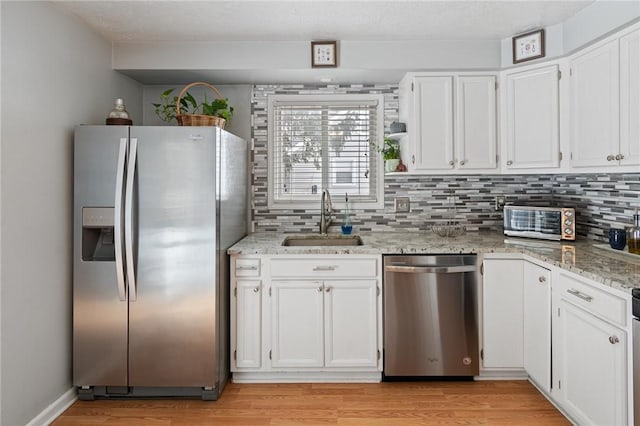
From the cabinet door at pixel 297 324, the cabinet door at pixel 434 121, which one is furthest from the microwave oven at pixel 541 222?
the cabinet door at pixel 297 324

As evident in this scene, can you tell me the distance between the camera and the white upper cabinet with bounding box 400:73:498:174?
3025 millimetres

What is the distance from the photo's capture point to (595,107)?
248 cm

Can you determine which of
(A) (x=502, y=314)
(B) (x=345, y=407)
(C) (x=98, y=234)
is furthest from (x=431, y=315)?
(C) (x=98, y=234)

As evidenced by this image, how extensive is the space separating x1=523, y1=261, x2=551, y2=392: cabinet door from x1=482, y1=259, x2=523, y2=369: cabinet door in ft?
0.15

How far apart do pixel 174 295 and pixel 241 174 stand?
1.05 m

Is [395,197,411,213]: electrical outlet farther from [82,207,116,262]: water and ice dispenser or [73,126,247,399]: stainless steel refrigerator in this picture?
[82,207,116,262]: water and ice dispenser

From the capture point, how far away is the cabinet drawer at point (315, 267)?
2.69 metres

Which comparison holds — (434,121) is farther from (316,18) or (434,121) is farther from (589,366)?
(589,366)

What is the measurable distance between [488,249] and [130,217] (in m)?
2.18

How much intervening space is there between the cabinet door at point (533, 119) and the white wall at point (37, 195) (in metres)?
2.85

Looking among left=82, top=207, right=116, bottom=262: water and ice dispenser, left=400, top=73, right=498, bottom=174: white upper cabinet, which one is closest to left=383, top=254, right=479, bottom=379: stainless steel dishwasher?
left=400, top=73, right=498, bottom=174: white upper cabinet

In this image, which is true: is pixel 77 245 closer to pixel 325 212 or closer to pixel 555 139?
pixel 325 212

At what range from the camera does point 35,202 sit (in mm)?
2203

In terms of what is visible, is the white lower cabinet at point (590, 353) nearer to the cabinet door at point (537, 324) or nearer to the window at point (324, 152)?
the cabinet door at point (537, 324)
